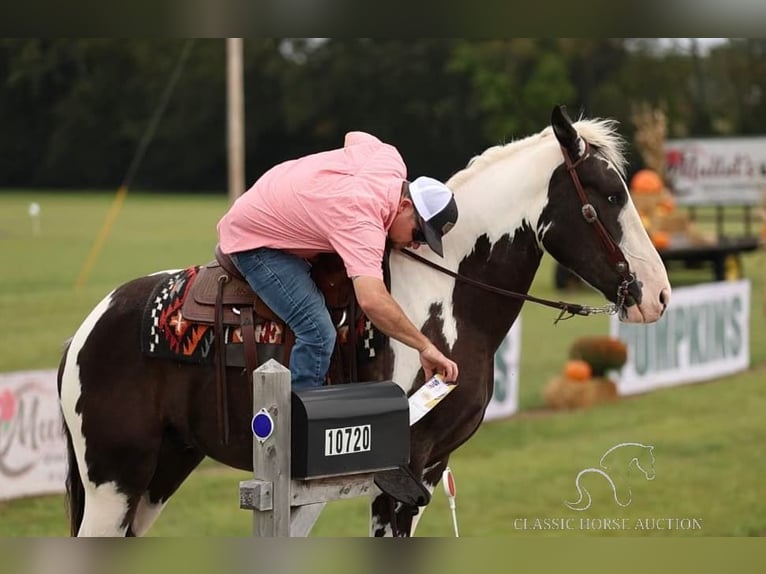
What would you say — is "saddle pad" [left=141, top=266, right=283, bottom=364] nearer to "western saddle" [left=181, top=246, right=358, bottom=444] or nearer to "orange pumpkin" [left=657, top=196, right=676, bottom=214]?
"western saddle" [left=181, top=246, right=358, bottom=444]

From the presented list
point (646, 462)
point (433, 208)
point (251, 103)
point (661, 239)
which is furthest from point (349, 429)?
point (661, 239)

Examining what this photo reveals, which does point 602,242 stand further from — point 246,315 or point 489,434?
point 489,434

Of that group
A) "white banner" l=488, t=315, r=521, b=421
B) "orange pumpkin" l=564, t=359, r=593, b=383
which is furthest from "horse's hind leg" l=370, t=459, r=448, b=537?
"orange pumpkin" l=564, t=359, r=593, b=383

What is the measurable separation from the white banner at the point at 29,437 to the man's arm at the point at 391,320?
3.72m

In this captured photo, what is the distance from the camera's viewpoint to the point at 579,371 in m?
10.1

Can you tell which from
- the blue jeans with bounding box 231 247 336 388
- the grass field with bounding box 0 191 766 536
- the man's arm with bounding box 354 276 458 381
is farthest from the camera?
the grass field with bounding box 0 191 766 536

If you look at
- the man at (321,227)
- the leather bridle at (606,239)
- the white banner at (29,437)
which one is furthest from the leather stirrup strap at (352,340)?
the white banner at (29,437)

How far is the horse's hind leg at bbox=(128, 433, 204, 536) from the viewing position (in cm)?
418

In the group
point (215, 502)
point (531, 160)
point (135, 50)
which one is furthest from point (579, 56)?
point (531, 160)

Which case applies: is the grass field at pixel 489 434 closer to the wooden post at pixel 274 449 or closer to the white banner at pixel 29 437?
the white banner at pixel 29 437

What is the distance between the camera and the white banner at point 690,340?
33.4ft

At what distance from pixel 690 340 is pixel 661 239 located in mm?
3527

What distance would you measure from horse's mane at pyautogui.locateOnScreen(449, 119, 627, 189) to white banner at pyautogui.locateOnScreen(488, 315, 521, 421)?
4.96m
